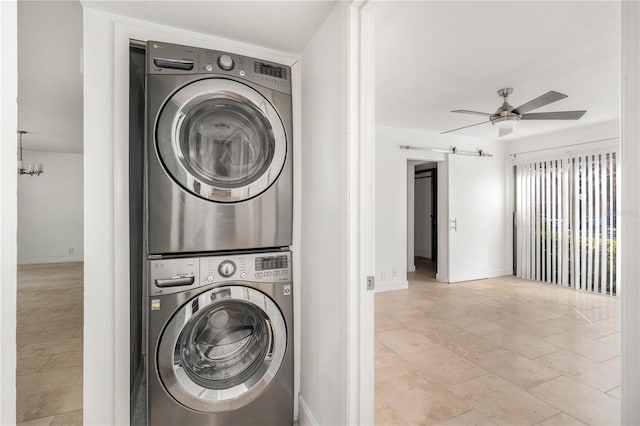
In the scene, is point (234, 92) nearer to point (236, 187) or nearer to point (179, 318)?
point (236, 187)

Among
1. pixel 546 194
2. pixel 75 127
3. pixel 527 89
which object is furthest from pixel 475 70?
pixel 75 127

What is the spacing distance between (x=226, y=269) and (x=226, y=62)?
106 cm

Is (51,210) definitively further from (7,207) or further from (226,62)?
(7,207)

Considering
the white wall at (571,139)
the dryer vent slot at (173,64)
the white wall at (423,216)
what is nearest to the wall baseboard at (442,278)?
the white wall at (423,216)

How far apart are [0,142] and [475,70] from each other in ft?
10.9

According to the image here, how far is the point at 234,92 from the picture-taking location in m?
1.58

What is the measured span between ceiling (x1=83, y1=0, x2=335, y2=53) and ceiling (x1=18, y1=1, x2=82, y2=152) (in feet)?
2.30

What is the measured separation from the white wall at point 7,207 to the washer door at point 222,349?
1.10m

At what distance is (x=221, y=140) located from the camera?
1.60 m

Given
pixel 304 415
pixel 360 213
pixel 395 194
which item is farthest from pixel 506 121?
pixel 304 415

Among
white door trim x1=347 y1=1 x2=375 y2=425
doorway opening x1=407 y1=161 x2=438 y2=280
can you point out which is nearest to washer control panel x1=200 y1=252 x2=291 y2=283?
white door trim x1=347 y1=1 x2=375 y2=425

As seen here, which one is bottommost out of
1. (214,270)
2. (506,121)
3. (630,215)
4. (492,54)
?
(214,270)

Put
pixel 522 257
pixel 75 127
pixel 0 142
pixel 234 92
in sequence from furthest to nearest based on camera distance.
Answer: pixel 522 257
pixel 75 127
pixel 234 92
pixel 0 142

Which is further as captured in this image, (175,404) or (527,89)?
(527,89)
